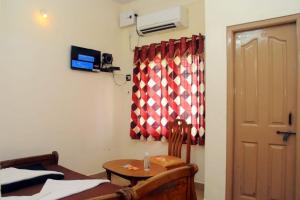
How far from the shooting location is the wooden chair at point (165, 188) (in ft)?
3.45

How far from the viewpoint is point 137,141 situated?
160 inches

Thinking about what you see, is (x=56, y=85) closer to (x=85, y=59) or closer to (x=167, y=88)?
(x=85, y=59)

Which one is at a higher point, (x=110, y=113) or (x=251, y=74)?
(x=251, y=74)

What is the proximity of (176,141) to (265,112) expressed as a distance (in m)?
1.26

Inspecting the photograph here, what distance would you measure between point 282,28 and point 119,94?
272cm

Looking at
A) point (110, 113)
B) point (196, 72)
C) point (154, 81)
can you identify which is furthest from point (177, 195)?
point (110, 113)

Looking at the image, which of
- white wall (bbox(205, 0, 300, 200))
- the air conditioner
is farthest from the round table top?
the air conditioner

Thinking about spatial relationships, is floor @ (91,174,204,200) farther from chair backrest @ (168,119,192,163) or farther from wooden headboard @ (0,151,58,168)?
wooden headboard @ (0,151,58,168)

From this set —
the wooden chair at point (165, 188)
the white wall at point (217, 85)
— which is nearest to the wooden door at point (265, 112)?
the white wall at point (217, 85)

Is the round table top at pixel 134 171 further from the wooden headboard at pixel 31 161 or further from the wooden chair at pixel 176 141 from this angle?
the wooden headboard at pixel 31 161

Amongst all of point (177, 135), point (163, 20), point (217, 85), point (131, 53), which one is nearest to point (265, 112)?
point (217, 85)

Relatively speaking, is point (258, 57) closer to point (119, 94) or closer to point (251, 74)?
point (251, 74)

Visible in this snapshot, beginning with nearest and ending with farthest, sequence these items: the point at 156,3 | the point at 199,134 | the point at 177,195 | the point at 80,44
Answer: the point at 177,195
the point at 199,134
the point at 80,44
the point at 156,3

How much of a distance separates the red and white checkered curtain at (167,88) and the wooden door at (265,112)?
69 centimetres
